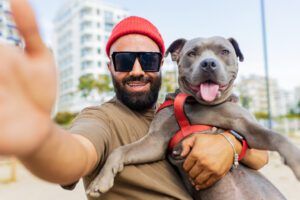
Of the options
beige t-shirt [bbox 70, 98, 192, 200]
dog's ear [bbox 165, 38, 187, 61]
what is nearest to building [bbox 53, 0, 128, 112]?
dog's ear [bbox 165, 38, 187, 61]

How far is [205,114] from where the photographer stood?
3004mm

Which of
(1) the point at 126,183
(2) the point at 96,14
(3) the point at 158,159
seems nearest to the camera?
(1) the point at 126,183

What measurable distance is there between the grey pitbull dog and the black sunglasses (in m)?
0.29

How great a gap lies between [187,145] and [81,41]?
2713 inches

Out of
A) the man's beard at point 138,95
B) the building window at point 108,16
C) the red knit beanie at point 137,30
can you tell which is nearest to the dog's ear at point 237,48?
the red knit beanie at point 137,30

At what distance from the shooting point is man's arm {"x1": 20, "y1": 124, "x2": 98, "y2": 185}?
56.9 inches

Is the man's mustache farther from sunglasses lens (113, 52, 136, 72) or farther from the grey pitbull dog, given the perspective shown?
the grey pitbull dog

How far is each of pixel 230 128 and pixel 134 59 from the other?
37.4 inches

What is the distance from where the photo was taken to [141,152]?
269 centimetres

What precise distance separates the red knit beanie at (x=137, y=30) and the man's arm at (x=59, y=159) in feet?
4.83

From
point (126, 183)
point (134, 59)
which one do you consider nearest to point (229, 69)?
point (134, 59)

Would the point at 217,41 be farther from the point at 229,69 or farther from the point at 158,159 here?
the point at 158,159

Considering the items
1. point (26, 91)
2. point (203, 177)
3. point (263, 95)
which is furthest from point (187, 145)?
point (263, 95)

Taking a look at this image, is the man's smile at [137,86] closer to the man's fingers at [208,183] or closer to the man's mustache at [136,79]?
the man's mustache at [136,79]
